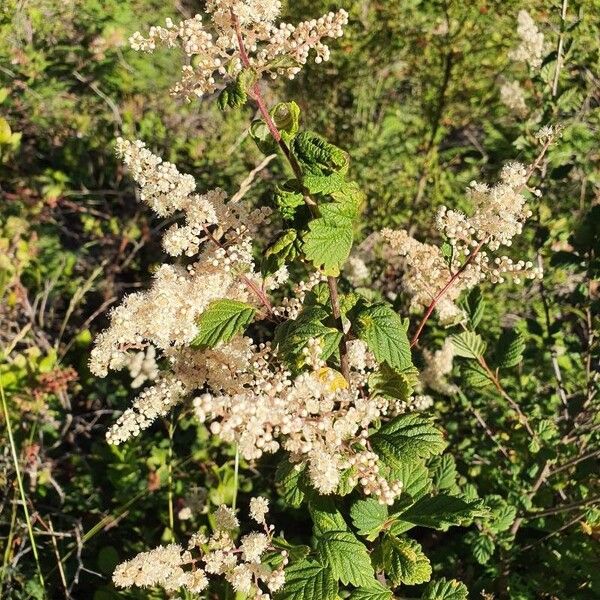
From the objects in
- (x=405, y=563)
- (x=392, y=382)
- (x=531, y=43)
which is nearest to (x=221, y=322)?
(x=392, y=382)

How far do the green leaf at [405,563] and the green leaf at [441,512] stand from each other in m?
0.06

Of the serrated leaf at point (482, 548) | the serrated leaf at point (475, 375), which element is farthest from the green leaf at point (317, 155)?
the serrated leaf at point (482, 548)

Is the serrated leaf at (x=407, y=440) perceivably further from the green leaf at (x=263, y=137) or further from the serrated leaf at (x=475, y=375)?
the green leaf at (x=263, y=137)

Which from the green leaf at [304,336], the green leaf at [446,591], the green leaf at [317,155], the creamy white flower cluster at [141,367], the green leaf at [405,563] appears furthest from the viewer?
the creamy white flower cluster at [141,367]

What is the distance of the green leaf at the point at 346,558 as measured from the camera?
3.67ft

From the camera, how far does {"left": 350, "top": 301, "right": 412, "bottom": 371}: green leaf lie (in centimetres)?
108

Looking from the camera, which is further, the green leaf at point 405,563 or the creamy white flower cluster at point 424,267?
the creamy white flower cluster at point 424,267

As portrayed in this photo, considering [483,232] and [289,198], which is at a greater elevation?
[289,198]

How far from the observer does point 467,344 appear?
1.59 meters

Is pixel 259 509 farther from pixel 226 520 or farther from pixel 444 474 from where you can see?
pixel 444 474

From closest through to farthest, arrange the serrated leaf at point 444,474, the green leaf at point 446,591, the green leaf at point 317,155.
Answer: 1. the green leaf at point 317,155
2. the green leaf at point 446,591
3. the serrated leaf at point 444,474

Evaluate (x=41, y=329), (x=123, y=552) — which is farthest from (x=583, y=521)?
(x=41, y=329)

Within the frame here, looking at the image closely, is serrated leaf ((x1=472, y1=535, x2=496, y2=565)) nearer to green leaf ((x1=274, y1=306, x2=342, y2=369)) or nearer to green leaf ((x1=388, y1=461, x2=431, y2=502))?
green leaf ((x1=388, y1=461, x2=431, y2=502))

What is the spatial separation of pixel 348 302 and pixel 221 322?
241 millimetres
